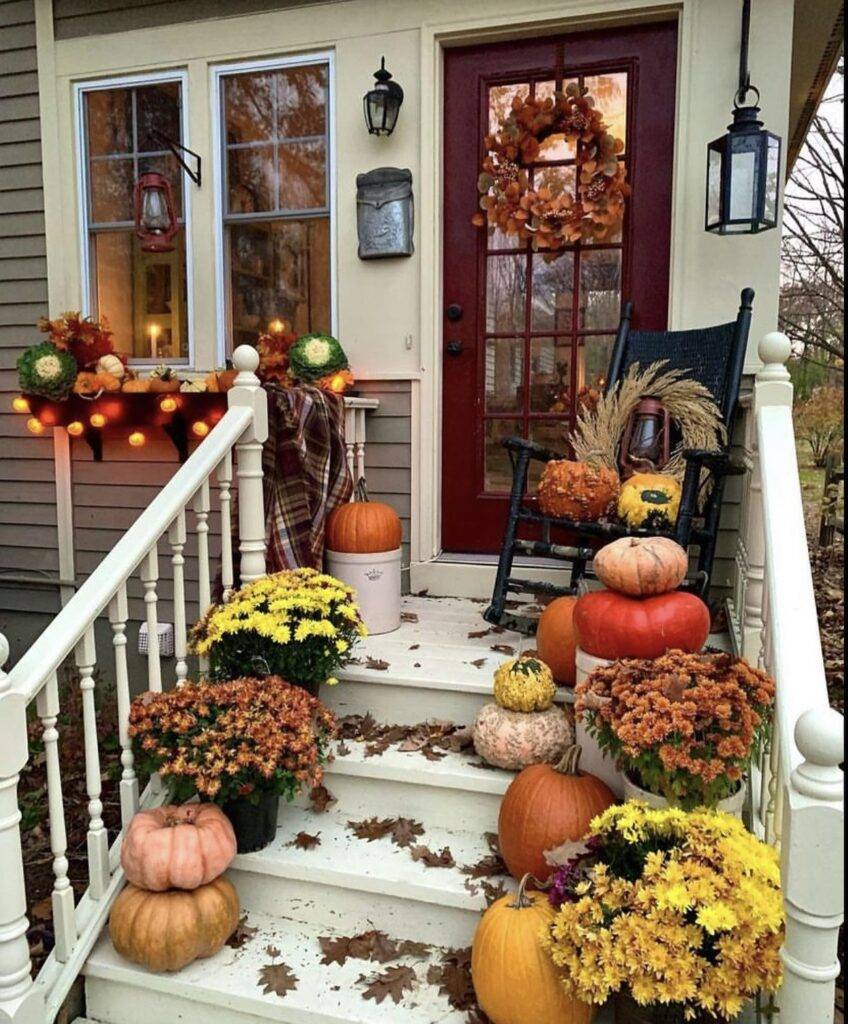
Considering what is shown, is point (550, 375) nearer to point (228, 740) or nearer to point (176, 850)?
point (228, 740)

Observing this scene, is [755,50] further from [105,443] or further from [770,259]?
[105,443]

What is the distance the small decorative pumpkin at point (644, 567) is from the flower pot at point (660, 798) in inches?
17.2

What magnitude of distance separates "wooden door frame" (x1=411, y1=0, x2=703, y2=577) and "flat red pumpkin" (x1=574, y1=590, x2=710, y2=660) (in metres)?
1.32

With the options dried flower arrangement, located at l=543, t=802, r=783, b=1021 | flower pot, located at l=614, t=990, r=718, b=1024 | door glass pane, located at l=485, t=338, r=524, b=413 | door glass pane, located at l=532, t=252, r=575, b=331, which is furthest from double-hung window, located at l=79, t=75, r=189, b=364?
flower pot, located at l=614, t=990, r=718, b=1024

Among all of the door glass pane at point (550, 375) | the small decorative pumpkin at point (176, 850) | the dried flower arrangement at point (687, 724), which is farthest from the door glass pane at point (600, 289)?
the small decorative pumpkin at point (176, 850)

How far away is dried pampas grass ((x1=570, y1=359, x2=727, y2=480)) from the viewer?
2682mm

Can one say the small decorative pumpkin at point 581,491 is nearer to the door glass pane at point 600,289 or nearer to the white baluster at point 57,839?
the door glass pane at point 600,289

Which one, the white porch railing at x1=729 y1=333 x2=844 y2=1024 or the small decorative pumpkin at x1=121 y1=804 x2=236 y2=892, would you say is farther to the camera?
the small decorative pumpkin at x1=121 y1=804 x2=236 y2=892

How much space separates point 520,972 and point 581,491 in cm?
146

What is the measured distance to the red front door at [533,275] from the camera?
3.04 meters

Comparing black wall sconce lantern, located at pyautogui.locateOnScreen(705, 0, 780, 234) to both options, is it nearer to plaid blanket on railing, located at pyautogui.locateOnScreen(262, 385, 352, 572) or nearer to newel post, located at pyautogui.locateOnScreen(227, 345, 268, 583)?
plaid blanket on railing, located at pyautogui.locateOnScreen(262, 385, 352, 572)

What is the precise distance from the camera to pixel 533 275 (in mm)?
3219

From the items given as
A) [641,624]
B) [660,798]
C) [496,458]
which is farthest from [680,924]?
[496,458]

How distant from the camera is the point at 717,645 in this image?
2545mm
